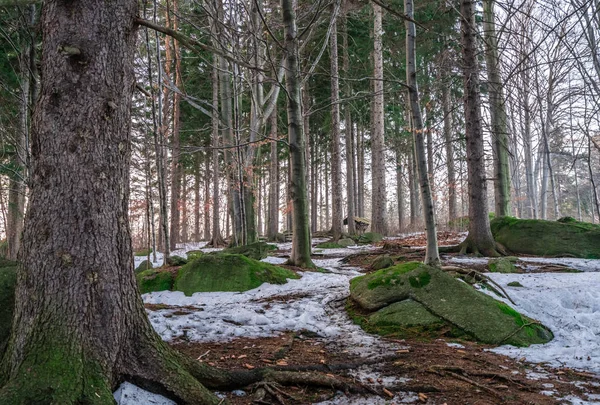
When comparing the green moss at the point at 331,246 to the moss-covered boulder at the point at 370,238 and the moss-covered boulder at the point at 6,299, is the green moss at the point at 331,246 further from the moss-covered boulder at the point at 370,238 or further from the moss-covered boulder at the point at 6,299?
the moss-covered boulder at the point at 6,299

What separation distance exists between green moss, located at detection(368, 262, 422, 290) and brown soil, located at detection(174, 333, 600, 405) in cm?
120

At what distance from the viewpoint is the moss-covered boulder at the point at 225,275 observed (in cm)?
610

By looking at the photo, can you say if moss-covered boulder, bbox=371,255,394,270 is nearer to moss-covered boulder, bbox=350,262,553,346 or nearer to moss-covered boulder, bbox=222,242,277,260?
moss-covered boulder, bbox=350,262,553,346

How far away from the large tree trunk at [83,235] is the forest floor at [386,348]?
0.78m

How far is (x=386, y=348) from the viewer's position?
3.39 metres

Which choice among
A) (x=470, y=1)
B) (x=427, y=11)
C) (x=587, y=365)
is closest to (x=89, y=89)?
(x=587, y=365)

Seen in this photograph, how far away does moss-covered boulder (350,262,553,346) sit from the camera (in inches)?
146

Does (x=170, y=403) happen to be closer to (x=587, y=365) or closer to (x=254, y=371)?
(x=254, y=371)

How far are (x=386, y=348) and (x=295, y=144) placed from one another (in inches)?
199

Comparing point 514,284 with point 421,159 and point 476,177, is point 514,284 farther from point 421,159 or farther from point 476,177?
point 476,177

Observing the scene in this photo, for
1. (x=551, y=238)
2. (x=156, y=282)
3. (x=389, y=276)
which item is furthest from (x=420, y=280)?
(x=551, y=238)

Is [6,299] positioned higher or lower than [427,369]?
higher

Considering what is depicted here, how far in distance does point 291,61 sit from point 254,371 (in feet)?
20.7

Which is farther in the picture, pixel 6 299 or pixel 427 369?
pixel 427 369
